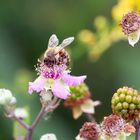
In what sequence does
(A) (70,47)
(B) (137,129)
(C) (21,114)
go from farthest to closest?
(A) (70,47) < (C) (21,114) < (B) (137,129)

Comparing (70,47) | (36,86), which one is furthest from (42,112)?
(70,47)

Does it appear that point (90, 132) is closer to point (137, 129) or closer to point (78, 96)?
point (137, 129)

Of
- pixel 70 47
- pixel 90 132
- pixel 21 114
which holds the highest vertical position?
pixel 70 47

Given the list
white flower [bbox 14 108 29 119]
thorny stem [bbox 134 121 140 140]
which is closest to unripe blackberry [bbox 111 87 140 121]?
thorny stem [bbox 134 121 140 140]

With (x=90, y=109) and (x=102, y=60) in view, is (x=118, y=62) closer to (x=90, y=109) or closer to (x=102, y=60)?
(x=102, y=60)

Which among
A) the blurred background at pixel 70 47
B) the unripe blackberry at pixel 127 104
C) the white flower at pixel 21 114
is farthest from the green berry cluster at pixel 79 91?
the blurred background at pixel 70 47

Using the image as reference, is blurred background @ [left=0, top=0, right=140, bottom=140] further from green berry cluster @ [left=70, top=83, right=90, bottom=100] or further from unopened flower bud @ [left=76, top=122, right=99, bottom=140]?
unopened flower bud @ [left=76, top=122, right=99, bottom=140]

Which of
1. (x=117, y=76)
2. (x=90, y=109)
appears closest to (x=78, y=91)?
(x=90, y=109)
